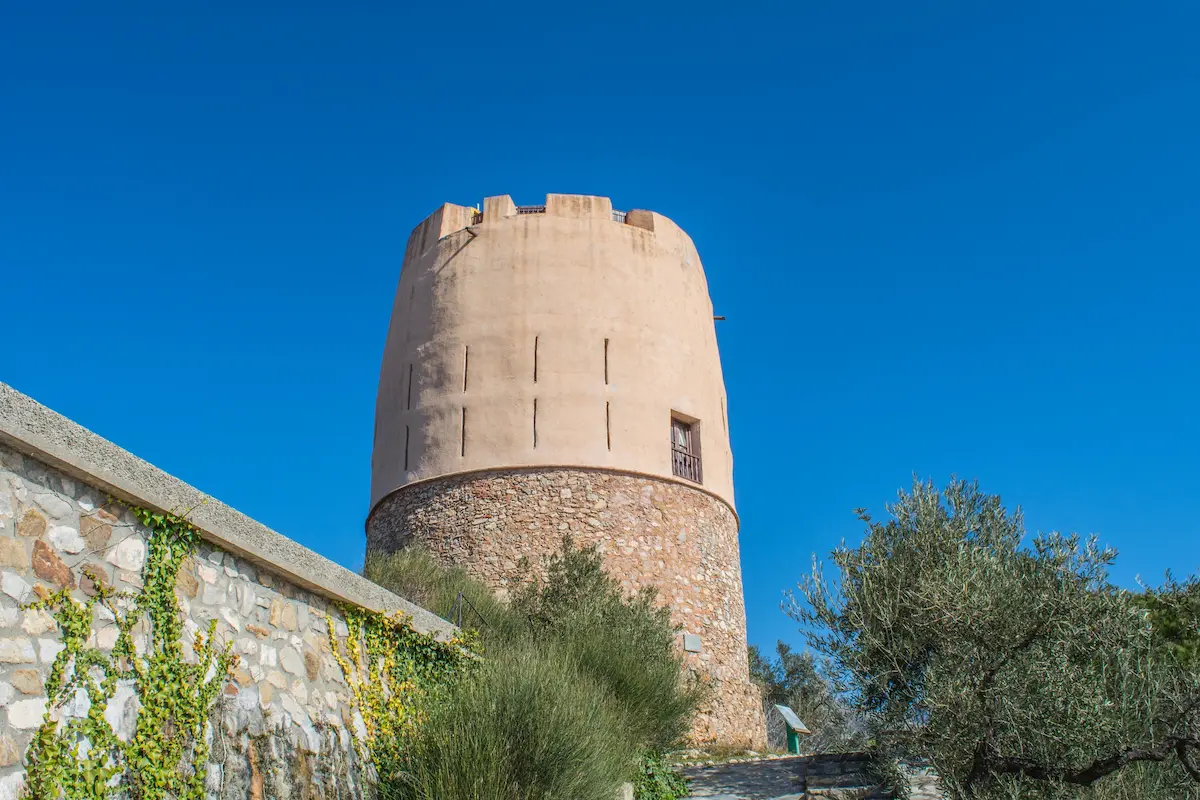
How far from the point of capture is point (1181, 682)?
8195 millimetres

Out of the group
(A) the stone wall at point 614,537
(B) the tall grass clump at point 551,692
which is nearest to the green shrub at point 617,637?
(B) the tall grass clump at point 551,692

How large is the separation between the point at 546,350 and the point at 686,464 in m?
2.65

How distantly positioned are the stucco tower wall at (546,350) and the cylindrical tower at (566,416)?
3 cm

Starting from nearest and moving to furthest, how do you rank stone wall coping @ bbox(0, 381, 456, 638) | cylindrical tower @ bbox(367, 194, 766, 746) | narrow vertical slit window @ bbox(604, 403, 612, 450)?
stone wall coping @ bbox(0, 381, 456, 638) → cylindrical tower @ bbox(367, 194, 766, 746) → narrow vertical slit window @ bbox(604, 403, 612, 450)

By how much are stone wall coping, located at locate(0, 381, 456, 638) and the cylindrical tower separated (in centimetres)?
680

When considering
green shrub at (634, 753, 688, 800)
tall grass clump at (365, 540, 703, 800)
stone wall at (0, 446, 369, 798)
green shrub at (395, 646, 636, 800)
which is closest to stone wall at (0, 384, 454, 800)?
stone wall at (0, 446, 369, 798)

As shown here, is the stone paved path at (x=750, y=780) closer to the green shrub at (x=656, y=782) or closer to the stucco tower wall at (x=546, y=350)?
the green shrub at (x=656, y=782)

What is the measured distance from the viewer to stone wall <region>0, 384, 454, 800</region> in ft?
14.1

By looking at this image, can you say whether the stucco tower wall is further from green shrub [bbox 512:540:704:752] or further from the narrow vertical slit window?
green shrub [bbox 512:540:704:752]

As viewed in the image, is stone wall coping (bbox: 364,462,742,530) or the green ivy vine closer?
the green ivy vine

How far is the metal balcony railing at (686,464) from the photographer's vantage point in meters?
14.8

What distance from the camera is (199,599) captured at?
530cm

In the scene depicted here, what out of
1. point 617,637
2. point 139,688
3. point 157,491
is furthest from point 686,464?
point 139,688

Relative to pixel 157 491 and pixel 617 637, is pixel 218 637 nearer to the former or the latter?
pixel 157 491
